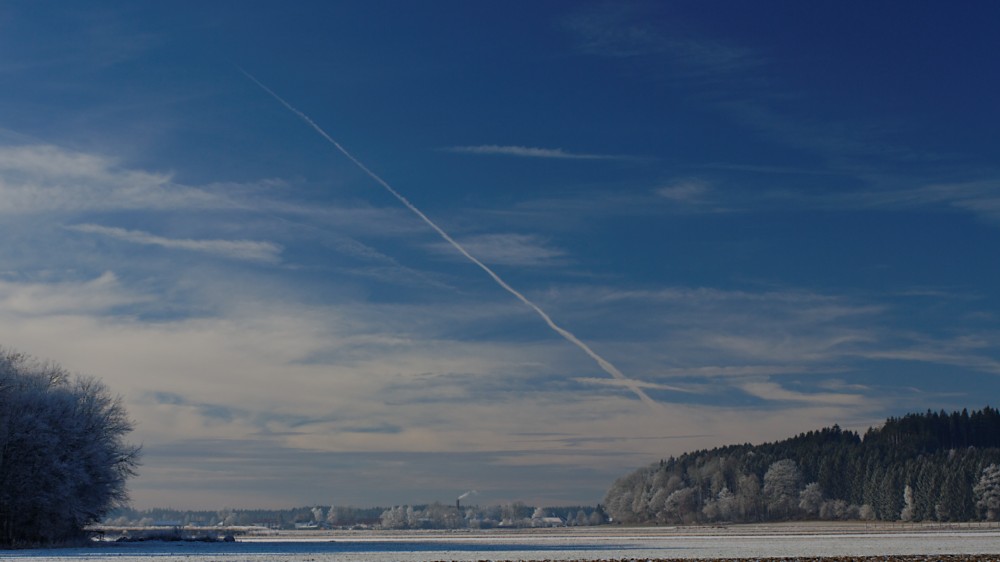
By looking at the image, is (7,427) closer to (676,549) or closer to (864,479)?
(676,549)

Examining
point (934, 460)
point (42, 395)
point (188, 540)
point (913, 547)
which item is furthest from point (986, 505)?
point (42, 395)

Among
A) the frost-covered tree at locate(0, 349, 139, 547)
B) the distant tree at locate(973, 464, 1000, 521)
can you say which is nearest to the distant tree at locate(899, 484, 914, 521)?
the distant tree at locate(973, 464, 1000, 521)

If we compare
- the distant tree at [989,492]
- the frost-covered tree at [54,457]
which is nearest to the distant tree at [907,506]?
the distant tree at [989,492]

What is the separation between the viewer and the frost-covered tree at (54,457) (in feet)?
243

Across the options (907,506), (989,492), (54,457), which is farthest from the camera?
(907,506)

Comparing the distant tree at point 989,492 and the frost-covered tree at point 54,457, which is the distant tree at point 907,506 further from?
the frost-covered tree at point 54,457

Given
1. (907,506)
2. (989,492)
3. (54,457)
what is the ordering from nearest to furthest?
(54,457)
(989,492)
(907,506)

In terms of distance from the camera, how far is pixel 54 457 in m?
75.7

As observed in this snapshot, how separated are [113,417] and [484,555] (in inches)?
1744

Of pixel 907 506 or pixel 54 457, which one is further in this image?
pixel 907 506

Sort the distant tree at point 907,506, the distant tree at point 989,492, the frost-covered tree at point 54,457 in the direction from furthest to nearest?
the distant tree at point 907,506
the distant tree at point 989,492
the frost-covered tree at point 54,457

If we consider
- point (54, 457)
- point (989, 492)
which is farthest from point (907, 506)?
point (54, 457)

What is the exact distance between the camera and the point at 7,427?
76000mm

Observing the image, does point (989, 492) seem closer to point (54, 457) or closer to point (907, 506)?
point (907, 506)
